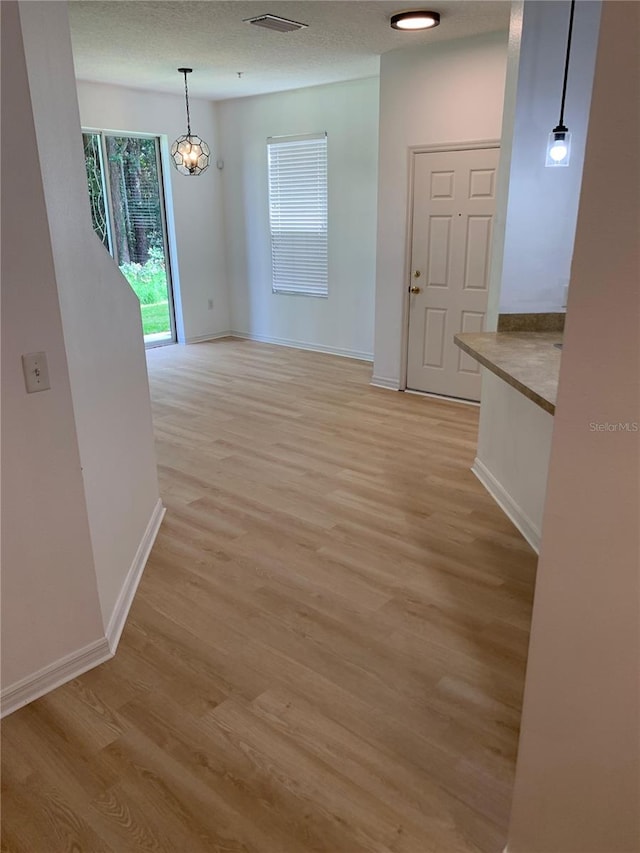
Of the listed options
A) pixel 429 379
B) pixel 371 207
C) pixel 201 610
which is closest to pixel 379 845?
pixel 201 610

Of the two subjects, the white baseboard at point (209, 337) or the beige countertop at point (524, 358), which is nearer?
the beige countertop at point (524, 358)

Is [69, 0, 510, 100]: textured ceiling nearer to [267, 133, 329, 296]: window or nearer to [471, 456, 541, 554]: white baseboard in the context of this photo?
[267, 133, 329, 296]: window

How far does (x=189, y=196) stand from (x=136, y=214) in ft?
2.29

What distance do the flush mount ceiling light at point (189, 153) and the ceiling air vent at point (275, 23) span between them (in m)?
2.65

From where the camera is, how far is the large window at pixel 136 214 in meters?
6.51

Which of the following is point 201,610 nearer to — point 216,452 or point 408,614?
point 408,614

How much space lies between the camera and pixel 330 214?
658cm

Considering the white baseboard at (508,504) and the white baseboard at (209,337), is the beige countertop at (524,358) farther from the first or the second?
the white baseboard at (209,337)

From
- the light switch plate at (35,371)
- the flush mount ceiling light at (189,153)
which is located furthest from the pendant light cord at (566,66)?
the flush mount ceiling light at (189,153)

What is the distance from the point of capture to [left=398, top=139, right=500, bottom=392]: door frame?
185 inches

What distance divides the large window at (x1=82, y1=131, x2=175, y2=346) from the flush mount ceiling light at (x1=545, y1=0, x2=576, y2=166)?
446 centimetres

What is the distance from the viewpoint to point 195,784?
174 cm

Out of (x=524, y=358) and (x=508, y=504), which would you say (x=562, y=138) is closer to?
(x=524, y=358)

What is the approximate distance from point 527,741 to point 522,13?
3228 millimetres
